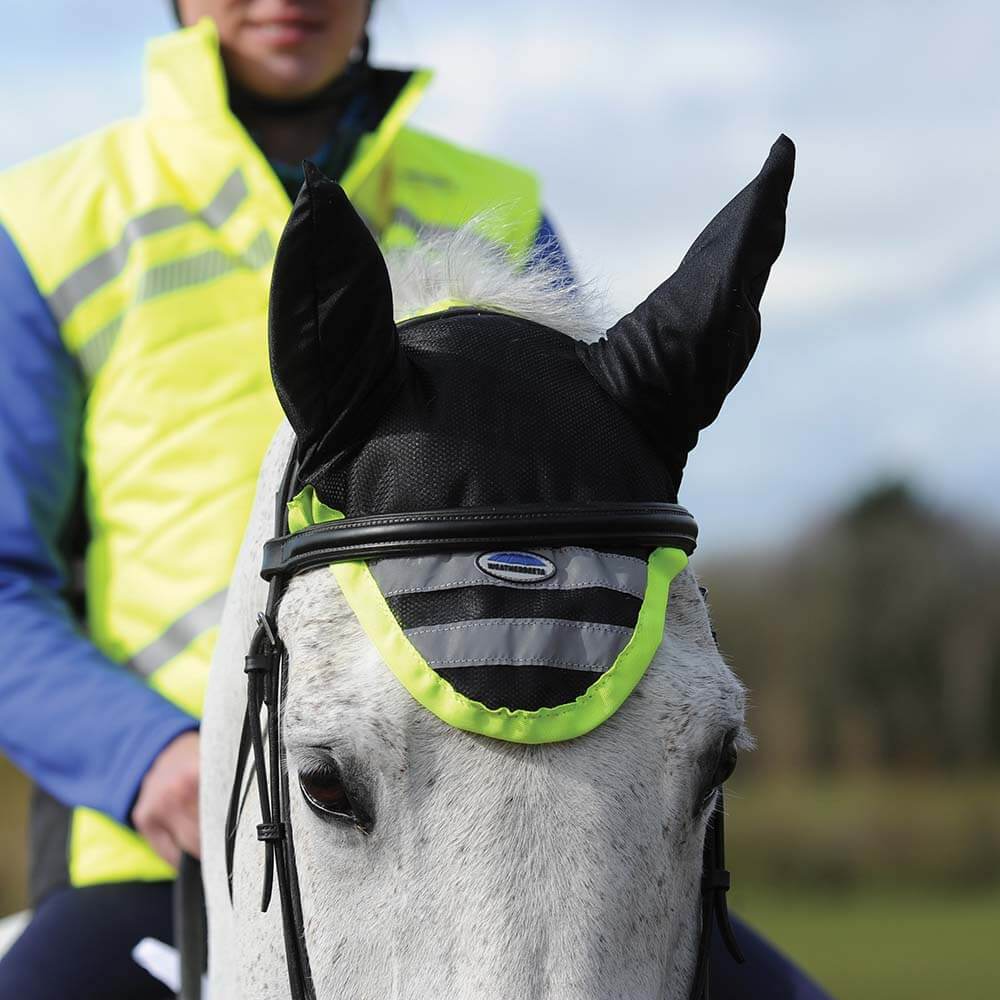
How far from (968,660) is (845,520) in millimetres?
9848

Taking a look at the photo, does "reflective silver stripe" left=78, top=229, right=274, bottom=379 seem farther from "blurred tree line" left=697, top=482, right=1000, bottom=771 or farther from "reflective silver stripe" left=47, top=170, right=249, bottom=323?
"blurred tree line" left=697, top=482, right=1000, bottom=771

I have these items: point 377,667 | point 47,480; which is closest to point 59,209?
point 47,480

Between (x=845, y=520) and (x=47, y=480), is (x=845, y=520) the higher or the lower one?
the lower one

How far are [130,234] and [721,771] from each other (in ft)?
6.05

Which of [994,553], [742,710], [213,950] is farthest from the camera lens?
[994,553]

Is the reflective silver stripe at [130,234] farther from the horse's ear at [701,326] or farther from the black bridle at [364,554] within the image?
the horse's ear at [701,326]

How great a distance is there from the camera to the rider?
2.66 metres

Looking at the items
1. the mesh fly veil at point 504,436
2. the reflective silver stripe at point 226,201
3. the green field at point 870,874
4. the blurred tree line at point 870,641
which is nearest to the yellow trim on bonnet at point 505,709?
the mesh fly veil at point 504,436

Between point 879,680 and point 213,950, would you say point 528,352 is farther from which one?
point 879,680

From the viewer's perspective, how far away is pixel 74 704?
8.85 feet

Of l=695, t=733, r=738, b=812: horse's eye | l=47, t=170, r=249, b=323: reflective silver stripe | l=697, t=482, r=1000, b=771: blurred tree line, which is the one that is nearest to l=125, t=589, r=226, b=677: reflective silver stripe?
l=47, t=170, r=249, b=323: reflective silver stripe

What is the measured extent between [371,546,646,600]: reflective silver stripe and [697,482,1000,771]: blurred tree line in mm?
30207

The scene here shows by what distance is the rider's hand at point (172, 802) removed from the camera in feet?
8.31

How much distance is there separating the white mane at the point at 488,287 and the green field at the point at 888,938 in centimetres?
1158
